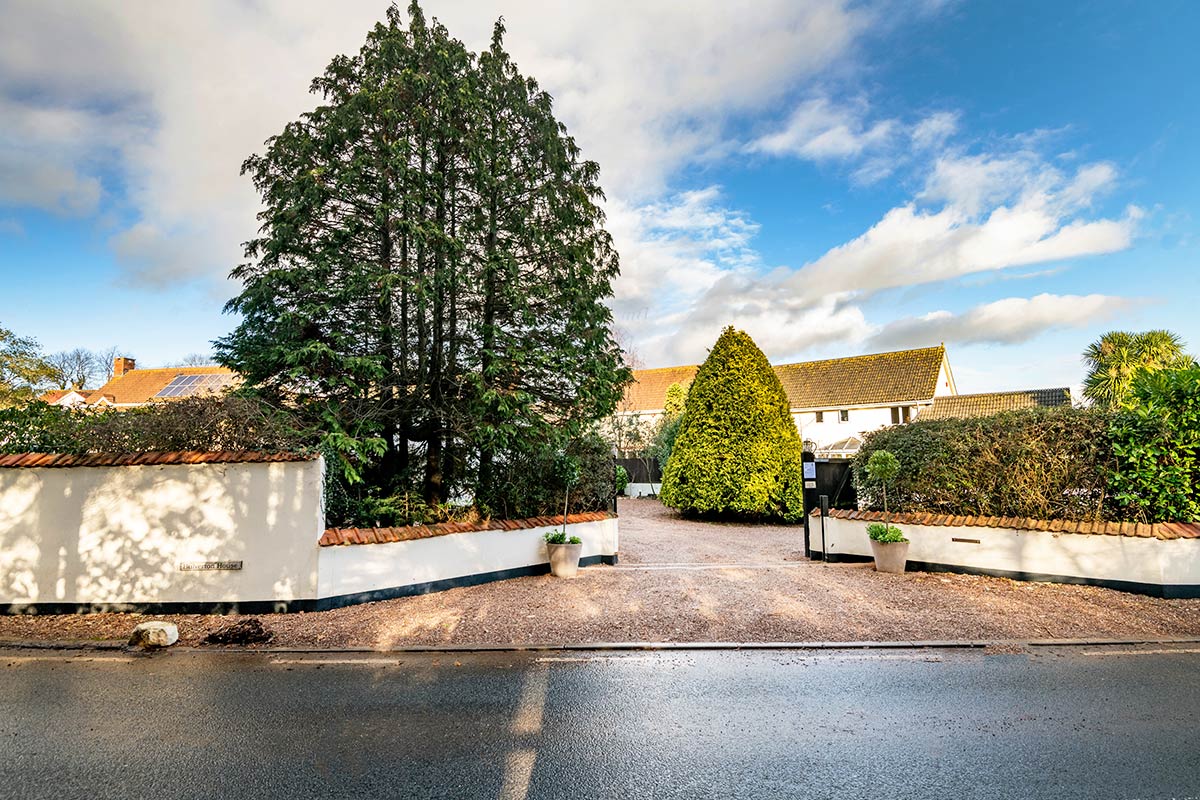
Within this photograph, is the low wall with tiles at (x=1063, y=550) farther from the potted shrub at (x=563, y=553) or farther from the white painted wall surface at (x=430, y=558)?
the white painted wall surface at (x=430, y=558)

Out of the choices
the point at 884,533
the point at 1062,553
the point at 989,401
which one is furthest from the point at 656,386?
the point at 1062,553

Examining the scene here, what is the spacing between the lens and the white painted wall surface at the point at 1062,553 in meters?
6.20

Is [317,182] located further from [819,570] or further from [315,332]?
[819,570]

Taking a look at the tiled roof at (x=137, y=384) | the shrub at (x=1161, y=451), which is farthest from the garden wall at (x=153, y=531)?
the tiled roof at (x=137, y=384)

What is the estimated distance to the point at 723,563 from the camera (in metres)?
8.90

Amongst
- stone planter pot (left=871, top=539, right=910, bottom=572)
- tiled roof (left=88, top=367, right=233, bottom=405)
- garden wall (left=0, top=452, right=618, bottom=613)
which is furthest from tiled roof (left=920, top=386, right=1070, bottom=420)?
tiled roof (left=88, top=367, right=233, bottom=405)

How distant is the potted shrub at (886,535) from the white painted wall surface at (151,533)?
749cm

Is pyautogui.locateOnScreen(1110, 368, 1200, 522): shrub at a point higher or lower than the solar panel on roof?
lower

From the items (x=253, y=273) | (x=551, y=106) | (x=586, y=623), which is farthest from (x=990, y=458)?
(x=253, y=273)

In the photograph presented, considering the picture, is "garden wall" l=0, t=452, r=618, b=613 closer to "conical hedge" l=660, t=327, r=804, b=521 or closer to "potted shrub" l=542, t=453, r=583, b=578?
"potted shrub" l=542, t=453, r=583, b=578

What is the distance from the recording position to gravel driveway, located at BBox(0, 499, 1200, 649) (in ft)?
17.8

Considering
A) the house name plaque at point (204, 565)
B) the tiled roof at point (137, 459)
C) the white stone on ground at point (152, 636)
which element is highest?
the tiled roof at point (137, 459)

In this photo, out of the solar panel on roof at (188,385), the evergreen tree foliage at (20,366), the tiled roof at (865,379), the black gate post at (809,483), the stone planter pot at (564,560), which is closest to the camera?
the stone planter pot at (564,560)

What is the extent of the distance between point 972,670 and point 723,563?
453cm
